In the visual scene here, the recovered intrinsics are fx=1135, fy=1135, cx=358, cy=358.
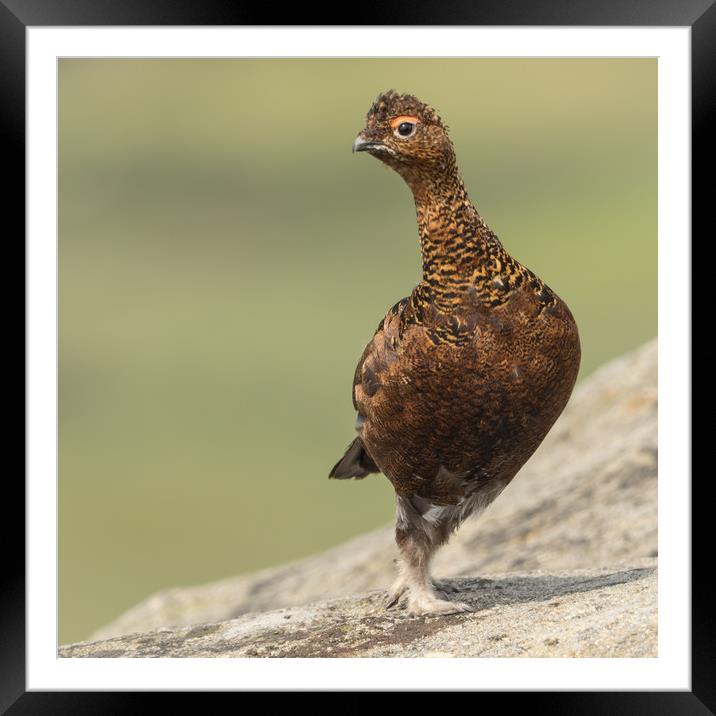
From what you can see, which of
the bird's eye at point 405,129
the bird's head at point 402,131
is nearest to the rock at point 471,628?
the bird's head at point 402,131

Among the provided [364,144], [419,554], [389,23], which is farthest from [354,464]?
[389,23]

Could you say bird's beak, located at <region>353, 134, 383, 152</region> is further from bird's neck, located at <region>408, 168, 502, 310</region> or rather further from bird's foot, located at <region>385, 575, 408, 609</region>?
bird's foot, located at <region>385, 575, 408, 609</region>

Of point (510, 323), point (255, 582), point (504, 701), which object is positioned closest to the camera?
point (504, 701)

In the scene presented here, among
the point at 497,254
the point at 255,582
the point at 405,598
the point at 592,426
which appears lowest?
the point at 255,582

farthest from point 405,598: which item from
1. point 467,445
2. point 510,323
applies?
point 510,323

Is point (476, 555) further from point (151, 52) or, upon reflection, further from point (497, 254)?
point (151, 52)
